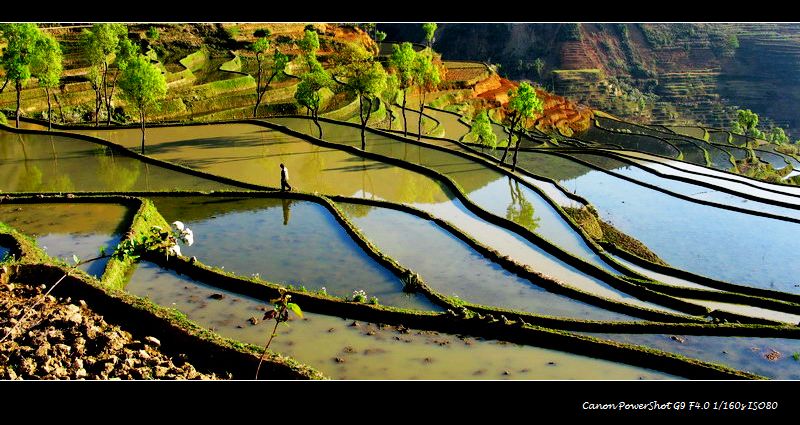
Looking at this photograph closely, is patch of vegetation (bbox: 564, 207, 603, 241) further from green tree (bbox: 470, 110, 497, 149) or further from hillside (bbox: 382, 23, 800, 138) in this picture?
hillside (bbox: 382, 23, 800, 138)

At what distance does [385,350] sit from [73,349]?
6.38 meters

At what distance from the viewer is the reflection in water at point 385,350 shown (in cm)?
1319

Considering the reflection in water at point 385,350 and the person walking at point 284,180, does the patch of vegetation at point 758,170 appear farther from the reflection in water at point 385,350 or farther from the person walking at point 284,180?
the reflection in water at point 385,350

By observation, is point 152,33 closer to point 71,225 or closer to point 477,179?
point 477,179

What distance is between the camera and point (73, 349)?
11109mm

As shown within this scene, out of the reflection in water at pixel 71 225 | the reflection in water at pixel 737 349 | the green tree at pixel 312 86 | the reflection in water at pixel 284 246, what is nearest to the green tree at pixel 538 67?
the green tree at pixel 312 86

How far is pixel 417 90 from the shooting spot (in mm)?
71500

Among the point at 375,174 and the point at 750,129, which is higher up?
the point at 750,129

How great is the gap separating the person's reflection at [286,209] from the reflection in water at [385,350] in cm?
745

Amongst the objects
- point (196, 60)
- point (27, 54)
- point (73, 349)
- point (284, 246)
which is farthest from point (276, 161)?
point (196, 60)

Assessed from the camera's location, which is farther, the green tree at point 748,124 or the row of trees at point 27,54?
the green tree at point 748,124

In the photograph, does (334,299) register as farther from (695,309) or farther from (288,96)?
(288,96)

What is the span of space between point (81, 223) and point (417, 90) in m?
53.9
